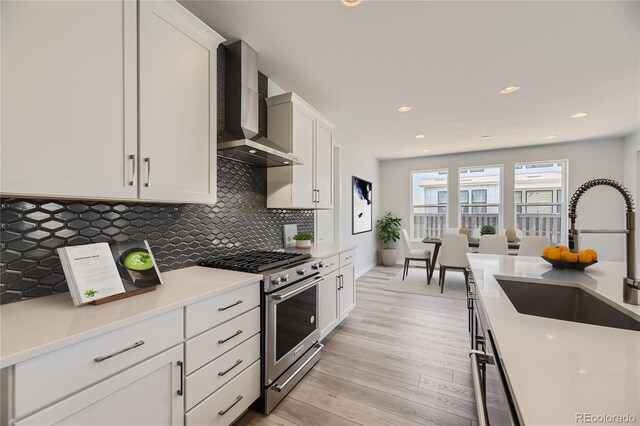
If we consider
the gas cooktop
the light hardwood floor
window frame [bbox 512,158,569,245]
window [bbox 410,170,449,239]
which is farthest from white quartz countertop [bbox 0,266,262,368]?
window frame [bbox 512,158,569,245]

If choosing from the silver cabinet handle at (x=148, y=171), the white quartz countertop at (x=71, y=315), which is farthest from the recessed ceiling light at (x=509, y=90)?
the silver cabinet handle at (x=148, y=171)

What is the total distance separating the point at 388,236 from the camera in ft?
20.3

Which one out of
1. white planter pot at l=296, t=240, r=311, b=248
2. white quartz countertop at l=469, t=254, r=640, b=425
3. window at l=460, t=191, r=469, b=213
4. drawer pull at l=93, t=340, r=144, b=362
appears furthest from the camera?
window at l=460, t=191, r=469, b=213

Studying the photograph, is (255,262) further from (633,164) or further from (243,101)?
(633,164)

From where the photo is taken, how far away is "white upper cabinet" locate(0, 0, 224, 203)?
37.1 inches

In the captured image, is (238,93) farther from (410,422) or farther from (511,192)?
(511,192)

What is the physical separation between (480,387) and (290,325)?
4.42ft

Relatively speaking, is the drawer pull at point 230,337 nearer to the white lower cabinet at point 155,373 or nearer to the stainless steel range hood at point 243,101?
the white lower cabinet at point 155,373

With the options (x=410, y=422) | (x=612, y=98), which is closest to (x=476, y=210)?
(x=612, y=98)

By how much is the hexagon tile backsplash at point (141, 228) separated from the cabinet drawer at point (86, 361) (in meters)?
0.59

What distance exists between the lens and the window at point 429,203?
6.26m

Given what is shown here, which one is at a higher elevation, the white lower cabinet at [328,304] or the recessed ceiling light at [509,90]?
the recessed ceiling light at [509,90]

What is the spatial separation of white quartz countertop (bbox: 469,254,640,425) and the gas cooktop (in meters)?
1.25

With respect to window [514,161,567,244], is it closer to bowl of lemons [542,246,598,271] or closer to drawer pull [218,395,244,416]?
bowl of lemons [542,246,598,271]
